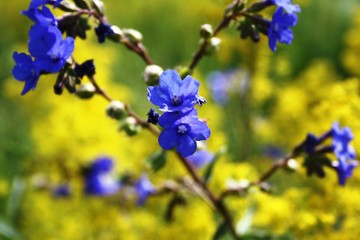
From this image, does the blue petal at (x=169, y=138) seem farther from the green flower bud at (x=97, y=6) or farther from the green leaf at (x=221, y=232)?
the green leaf at (x=221, y=232)

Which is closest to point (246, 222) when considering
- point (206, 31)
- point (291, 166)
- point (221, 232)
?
point (221, 232)

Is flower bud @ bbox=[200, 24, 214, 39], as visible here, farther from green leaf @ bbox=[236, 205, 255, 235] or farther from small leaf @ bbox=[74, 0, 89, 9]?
green leaf @ bbox=[236, 205, 255, 235]

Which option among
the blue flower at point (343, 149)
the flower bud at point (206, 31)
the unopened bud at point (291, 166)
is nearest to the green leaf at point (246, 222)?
the unopened bud at point (291, 166)

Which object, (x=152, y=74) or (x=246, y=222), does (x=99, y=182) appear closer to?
(x=246, y=222)

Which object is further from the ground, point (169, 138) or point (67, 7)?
point (67, 7)

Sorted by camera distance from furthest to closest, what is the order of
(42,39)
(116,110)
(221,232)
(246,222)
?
(246,222)
(221,232)
(116,110)
(42,39)
